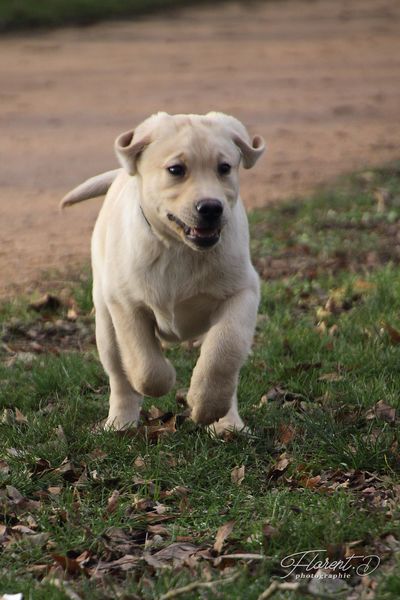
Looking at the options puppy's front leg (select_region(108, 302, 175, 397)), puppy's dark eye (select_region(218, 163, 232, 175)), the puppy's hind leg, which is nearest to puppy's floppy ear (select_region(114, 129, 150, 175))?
puppy's dark eye (select_region(218, 163, 232, 175))

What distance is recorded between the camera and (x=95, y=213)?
10055mm

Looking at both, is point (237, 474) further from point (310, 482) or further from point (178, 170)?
point (178, 170)

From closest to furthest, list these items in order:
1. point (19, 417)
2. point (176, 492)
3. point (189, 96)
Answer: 1. point (176, 492)
2. point (19, 417)
3. point (189, 96)

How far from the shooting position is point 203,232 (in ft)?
15.6

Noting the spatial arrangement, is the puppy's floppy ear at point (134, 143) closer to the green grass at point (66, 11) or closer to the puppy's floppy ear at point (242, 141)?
the puppy's floppy ear at point (242, 141)

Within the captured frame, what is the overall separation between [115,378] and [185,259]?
861mm

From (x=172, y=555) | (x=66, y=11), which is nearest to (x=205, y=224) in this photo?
(x=172, y=555)

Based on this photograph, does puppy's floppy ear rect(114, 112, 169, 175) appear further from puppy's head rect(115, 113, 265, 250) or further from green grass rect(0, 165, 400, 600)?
green grass rect(0, 165, 400, 600)

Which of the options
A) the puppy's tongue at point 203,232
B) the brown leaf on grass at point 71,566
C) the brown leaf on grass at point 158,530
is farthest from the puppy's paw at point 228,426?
the brown leaf on grass at point 71,566

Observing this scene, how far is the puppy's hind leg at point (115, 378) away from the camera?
556cm

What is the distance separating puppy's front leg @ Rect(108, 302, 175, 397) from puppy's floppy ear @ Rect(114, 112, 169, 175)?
0.61 m

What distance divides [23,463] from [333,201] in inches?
215

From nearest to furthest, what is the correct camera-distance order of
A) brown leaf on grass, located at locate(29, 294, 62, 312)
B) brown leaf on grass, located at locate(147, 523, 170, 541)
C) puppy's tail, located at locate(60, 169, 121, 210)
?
brown leaf on grass, located at locate(147, 523, 170, 541) → puppy's tail, located at locate(60, 169, 121, 210) → brown leaf on grass, located at locate(29, 294, 62, 312)

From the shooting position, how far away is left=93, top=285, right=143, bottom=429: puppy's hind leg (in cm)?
556
